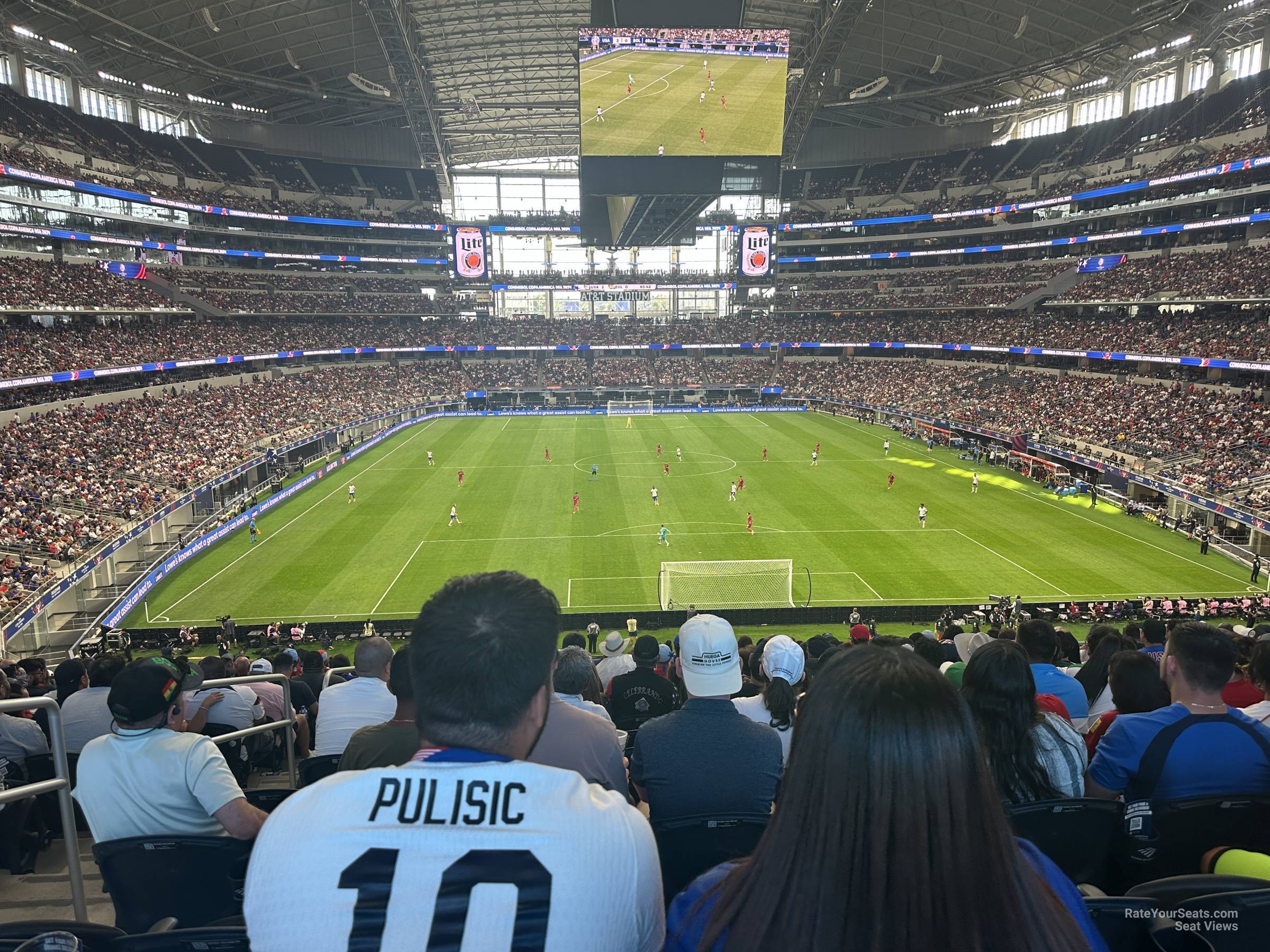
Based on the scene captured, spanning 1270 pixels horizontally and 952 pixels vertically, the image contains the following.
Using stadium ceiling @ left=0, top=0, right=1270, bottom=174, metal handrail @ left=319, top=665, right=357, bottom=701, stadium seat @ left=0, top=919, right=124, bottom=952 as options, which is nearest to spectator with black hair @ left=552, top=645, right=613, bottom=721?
stadium seat @ left=0, top=919, right=124, bottom=952

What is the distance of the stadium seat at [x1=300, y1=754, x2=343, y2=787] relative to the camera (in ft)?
19.6

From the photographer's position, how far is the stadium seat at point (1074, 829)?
3988 mm

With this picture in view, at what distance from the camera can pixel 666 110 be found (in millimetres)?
40562

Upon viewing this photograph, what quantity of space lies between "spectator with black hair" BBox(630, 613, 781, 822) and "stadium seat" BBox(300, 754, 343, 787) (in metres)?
2.77

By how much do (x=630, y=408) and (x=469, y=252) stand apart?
24.0 m

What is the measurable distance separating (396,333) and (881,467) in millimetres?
59157

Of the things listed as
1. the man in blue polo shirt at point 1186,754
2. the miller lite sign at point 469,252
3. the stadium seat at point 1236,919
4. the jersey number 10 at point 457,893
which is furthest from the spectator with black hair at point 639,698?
the miller lite sign at point 469,252

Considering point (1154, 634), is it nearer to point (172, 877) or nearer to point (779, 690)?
point (779, 690)

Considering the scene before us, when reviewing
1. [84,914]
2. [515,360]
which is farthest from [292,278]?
[84,914]

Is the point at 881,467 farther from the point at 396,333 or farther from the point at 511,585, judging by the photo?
the point at 396,333

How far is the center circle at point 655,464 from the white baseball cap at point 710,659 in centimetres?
4283

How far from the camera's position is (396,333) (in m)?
89.1

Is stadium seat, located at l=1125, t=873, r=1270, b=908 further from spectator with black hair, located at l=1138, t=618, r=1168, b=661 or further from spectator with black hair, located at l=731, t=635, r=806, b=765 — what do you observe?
spectator with black hair, located at l=1138, t=618, r=1168, b=661

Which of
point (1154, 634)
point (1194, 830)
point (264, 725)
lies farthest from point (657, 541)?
point (1194, 830)
